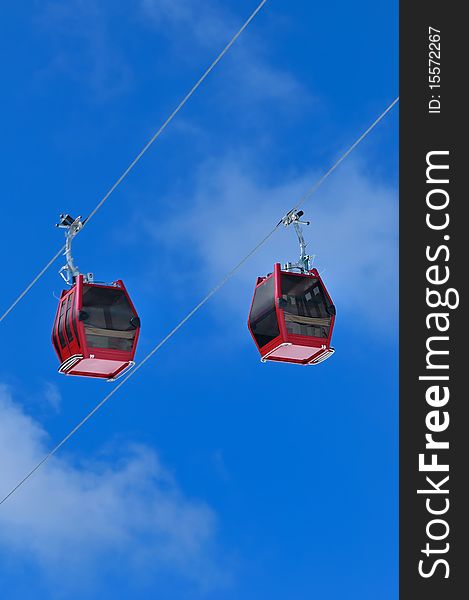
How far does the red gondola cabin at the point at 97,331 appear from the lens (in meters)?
33.1

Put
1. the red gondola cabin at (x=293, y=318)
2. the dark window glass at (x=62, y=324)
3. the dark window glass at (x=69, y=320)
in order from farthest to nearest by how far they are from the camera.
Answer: the dark window glass at (x=62, y=324) → the dark window glass at (x=69, y=320) → the red gondola cabin at (x=293, y=318)

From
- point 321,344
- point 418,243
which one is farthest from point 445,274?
point 321,344

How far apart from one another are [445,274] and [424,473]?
2.87 meters

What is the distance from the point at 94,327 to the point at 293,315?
11.4 ft

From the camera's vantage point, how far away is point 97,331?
3319cm

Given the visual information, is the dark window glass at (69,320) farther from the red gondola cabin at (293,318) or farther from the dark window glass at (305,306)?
the dark window glass at (305,306)

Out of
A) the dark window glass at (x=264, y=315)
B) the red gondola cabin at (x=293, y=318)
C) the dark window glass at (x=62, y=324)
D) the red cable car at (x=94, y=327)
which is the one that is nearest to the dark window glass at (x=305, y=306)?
the red gondola cabin at (x=293, y=318)

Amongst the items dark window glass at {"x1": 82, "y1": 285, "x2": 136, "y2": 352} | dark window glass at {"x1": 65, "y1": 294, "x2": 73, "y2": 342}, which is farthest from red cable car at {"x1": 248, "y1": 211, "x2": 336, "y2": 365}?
dark window glass at {"x1": 65, "y1": 294, "x2": 73, "y2": 342}

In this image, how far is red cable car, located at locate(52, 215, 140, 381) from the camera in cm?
3309

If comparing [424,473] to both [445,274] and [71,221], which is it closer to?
[445,274]

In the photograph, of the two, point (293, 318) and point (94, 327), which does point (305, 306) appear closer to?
point (293, 318)

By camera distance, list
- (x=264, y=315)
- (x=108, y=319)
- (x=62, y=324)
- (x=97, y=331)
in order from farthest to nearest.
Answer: (x=62, y=324) < (x=108, y=319) < (x=97, y=331) < (x=264, y=315)

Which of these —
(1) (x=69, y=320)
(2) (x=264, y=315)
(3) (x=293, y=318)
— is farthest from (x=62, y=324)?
(3) (x=293, y=318)

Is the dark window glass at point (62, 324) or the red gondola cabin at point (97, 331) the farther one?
the dark window glass at point (62, 324)
